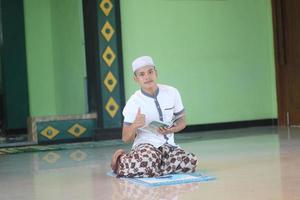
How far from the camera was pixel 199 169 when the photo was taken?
14.3ft

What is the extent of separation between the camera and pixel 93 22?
24.9 ft

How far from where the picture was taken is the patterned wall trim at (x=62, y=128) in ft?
24.2

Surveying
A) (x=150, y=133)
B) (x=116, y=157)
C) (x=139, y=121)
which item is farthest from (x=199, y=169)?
(x=139, y=121)

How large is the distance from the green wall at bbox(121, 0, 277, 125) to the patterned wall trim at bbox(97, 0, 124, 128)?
0.16m

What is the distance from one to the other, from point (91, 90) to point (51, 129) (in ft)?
2.40

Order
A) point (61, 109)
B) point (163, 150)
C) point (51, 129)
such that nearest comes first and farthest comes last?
point (163, 150) < point (51, 129) < point (61, 109)

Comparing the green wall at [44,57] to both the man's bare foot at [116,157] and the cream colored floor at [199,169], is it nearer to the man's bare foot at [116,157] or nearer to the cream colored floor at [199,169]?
the cream colored floor at [199,169]

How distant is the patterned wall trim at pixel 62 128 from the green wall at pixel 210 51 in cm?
65

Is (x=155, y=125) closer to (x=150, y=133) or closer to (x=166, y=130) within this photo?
(x=166, y=130)

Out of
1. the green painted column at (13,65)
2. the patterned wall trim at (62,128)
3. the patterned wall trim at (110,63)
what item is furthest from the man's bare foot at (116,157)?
the green painted column at (13,65)

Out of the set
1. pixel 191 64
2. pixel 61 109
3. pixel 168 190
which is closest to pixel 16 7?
pixel 61 109

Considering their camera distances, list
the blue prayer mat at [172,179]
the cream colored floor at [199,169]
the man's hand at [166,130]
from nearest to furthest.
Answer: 1. the cream colored floor at [199,169]
2. the blue prayer mat at [172,179]
3. the man's hand at [166,130]

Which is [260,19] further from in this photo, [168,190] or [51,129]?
[168,190]

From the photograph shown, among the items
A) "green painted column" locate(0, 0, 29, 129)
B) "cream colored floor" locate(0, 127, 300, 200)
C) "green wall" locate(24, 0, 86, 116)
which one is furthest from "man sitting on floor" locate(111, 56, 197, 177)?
"green painted column" locate(0, 0, 29, 129)
